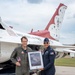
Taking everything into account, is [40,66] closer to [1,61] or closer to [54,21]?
[1,61]

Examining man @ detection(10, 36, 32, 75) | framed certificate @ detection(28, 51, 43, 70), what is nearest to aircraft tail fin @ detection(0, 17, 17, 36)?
man @ detection(10, 36, 32, 75)

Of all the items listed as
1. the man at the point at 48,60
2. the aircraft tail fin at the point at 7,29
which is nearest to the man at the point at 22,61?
the man at the point at 48,60

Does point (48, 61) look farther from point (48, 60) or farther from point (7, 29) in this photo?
point (7, 29)

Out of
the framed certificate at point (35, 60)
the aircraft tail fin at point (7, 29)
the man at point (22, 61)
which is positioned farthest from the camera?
the aircraft tail fin at point (7, 29)

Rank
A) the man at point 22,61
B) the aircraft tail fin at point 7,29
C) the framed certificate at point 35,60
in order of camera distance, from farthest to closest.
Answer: the aircraft tail fin at point 7,29
the man at point 22,61
the framed certificate at point 35,60

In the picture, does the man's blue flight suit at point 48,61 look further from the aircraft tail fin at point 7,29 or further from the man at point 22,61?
the aircraft tail fin at point 7,29

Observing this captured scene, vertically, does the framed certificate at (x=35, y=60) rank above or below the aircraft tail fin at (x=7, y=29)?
below

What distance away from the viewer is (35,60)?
21.0 ft

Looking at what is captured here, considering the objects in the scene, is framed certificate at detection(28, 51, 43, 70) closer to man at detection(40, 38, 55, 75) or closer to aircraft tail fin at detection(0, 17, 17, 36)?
man at detection(40, 38, 55, 75)

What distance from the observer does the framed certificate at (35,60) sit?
638cm

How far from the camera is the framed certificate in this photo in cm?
638

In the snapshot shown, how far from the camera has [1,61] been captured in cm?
1025

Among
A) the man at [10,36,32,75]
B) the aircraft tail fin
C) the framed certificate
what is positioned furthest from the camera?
the aircraft tail fin

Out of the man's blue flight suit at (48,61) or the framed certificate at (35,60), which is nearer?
the framed certificate at (35,60)
